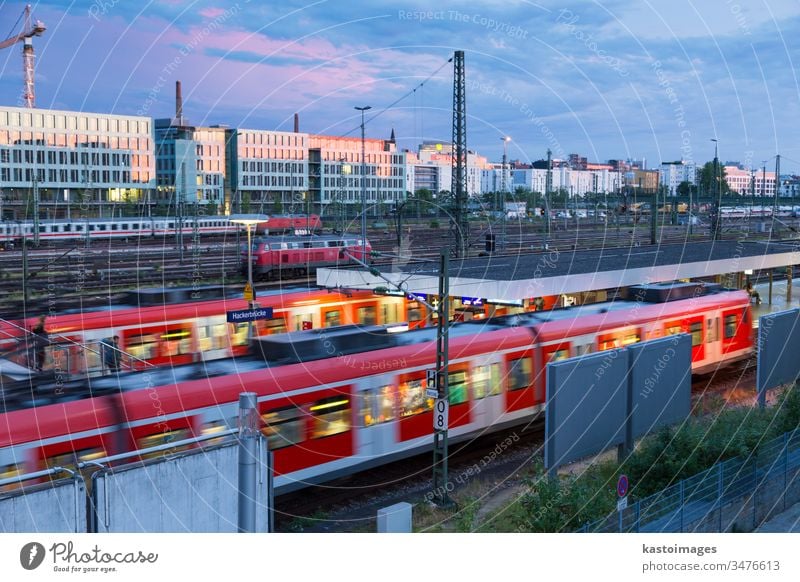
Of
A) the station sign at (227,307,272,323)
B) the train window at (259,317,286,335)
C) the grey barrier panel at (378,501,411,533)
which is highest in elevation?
the station sign at (227,307,272,323)

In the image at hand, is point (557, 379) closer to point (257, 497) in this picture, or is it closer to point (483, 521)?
point (483, 521)

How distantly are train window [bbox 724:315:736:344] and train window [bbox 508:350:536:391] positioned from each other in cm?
777

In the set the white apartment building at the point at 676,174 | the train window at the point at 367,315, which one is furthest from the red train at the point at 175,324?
the white apartment building at the point at 676,174

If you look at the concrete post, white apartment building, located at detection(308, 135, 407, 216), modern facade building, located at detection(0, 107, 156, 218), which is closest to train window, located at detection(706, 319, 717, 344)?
the concrete post

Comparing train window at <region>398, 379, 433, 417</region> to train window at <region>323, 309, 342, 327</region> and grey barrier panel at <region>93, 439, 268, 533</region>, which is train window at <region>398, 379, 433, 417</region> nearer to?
grey barrier panel at <region>93, 439, 268, 533</region>

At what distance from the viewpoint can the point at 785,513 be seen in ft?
38.3

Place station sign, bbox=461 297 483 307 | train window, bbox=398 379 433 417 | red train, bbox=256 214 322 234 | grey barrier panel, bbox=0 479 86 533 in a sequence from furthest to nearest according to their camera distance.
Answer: red train, bbox=256 214 322 234 < station sign, bbox=461 297 483 307 < train window, bbox=398 379 433 417 < grey barrier panel, bbox=0 479 86 533

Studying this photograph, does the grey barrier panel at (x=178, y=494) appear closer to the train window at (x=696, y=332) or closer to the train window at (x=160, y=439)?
the train window at (x=160, y=439)

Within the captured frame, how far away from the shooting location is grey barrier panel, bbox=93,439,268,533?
25.1 feet

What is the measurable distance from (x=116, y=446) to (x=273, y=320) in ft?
28.0

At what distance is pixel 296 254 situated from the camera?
39844mm

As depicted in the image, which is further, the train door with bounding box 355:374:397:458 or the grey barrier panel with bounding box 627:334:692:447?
the grey barrier panel with bounding box 627:334:692:447
